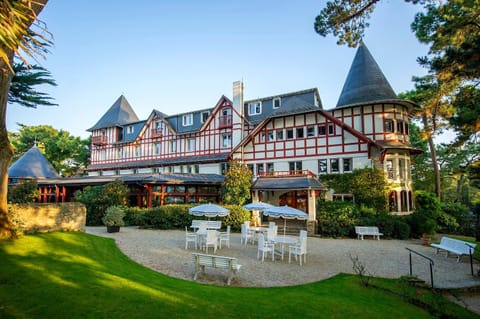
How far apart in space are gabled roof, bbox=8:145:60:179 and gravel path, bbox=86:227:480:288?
21.8 meters

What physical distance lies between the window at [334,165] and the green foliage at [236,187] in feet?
23.0

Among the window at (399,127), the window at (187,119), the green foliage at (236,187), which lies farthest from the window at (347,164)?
the window at (187,119)

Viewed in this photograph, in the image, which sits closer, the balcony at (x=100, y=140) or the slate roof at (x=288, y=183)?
the slate roof at (x=288, y=183)

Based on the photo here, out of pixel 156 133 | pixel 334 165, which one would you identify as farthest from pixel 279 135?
pixel 156 133

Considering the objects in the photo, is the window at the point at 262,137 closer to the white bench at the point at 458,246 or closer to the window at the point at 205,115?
the window at the point at 205,115

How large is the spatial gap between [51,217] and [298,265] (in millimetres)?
9678

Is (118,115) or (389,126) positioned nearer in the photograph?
(389,126)

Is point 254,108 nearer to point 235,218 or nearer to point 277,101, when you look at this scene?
point 277,101

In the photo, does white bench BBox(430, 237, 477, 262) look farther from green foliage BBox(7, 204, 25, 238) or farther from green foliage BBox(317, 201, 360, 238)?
green foliage BBox(7, 204, 25, 238)

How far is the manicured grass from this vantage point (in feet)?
15.3

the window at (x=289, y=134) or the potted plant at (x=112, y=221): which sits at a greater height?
the window at (x=289, y=134)

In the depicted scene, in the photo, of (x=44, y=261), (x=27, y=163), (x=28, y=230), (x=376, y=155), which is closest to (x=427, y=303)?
(x=44, y=261)

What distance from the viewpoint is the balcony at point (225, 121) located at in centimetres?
2803

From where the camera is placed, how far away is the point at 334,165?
2255 centimetres
